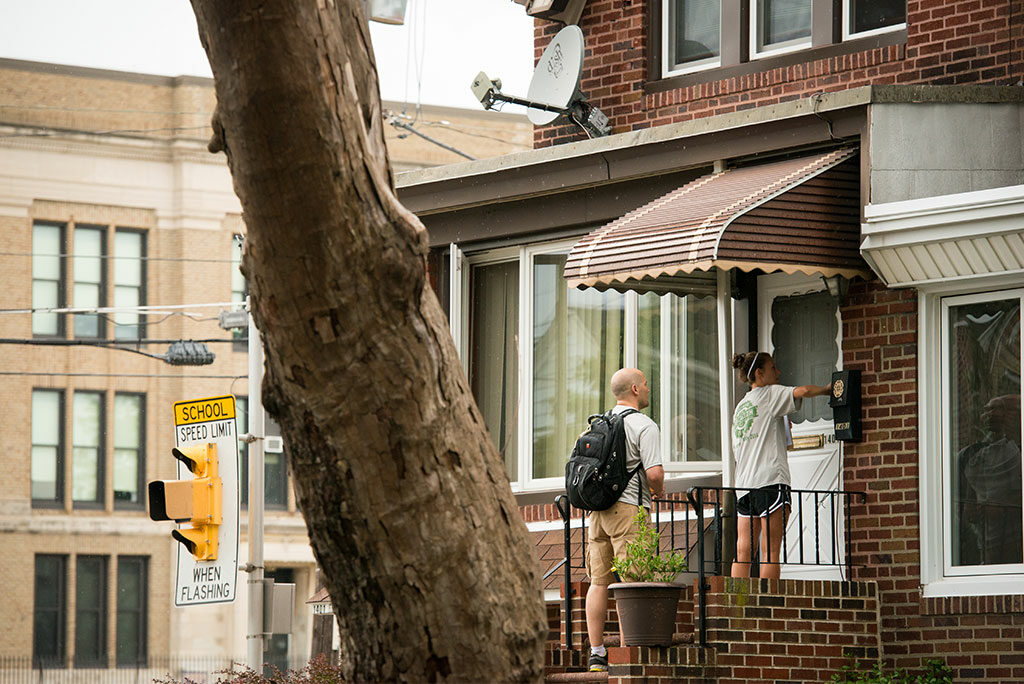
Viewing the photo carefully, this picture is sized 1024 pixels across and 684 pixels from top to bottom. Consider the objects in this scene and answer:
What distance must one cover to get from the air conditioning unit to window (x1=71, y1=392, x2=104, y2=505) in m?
27.0

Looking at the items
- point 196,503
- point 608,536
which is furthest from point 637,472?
point 196,503

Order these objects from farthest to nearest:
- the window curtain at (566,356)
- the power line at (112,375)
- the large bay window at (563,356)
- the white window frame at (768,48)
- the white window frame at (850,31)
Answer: the power line at (112,375) < the window curtain at (566,356) < the white window frame at (768,48) < the large bay window at (563,356) < the white window frame at (850,31)

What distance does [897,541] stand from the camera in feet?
40.3

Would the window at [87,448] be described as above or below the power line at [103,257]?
below

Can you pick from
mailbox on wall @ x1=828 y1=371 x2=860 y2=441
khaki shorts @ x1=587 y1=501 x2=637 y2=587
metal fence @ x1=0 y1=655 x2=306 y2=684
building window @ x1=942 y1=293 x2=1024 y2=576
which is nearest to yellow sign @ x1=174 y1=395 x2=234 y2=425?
khaki shorts @ x1=587 y1=501 x2=637 y2=587

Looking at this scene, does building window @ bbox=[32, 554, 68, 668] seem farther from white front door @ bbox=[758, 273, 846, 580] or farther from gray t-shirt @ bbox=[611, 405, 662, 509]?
gray t-shirt @ bbox=[611, 405, 662, 509]

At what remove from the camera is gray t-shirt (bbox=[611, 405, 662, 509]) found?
11609mm

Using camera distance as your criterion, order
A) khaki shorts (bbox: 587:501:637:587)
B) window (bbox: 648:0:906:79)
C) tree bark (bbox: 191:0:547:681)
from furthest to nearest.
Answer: window (bbox: 648:0:906:79) < khaki shorts (bbox: 587:501:637:587) < tree bark (bbox: 191:0:547:681)

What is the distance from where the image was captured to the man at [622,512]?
458 inches

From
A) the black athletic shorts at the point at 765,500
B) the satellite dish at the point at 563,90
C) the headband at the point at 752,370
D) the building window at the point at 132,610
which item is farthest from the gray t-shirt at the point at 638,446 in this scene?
the building window at the point at 132,610

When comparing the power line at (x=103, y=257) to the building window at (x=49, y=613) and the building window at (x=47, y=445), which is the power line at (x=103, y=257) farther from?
the building window at (x=49, y=613)

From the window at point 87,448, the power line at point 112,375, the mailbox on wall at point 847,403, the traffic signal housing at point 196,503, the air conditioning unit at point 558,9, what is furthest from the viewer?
the window at point 87,448

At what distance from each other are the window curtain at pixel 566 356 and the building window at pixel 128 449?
27.0 meters

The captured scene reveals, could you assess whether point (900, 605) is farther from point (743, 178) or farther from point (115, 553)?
point (115, 553)
